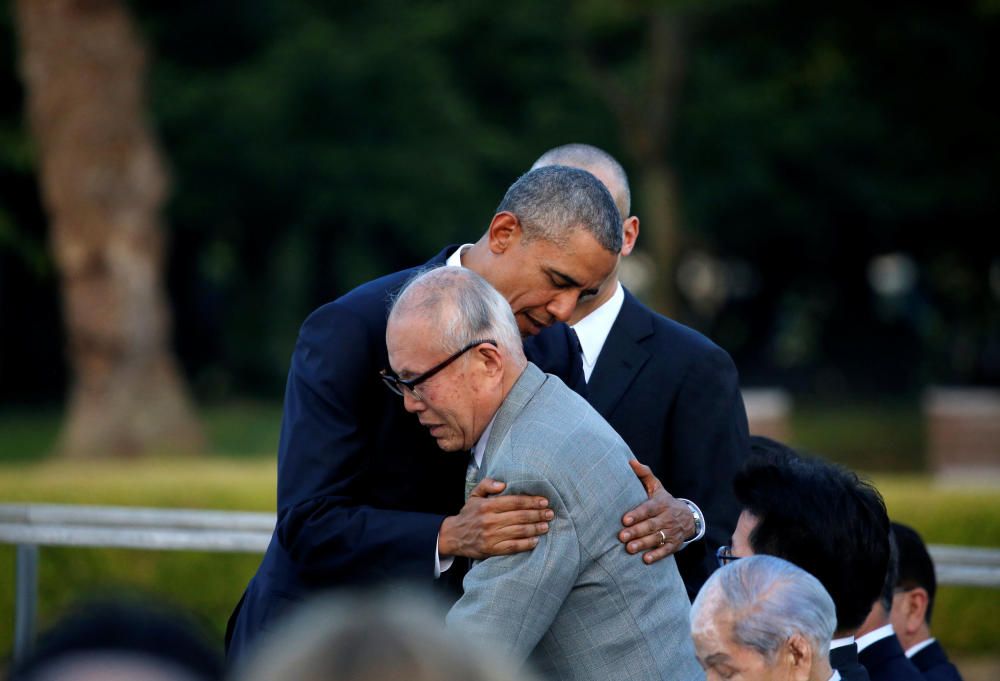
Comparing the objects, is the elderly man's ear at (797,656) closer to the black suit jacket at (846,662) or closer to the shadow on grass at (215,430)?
the black suit jacket at (846,662)

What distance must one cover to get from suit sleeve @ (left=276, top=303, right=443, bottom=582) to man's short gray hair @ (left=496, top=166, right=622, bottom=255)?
1.40 ft

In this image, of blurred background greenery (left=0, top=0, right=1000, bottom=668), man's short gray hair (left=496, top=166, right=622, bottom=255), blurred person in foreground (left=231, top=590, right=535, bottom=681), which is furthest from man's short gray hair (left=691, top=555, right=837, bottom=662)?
blurred background greenery (left=0, top=0, right=1000, bottom=668)

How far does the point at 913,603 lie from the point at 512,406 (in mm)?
1822

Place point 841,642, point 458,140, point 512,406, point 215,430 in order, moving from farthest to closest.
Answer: point 458,140 < point 215,430 < point 841,642 < point 512,406

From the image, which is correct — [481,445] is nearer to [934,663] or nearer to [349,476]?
[349,476]

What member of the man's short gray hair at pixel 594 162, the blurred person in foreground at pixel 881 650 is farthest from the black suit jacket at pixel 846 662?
the man's short gray hair at pixel 594 162

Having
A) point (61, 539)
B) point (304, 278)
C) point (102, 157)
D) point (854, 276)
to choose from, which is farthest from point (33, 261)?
point (61, 539)

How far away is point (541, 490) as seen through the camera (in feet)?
8.68

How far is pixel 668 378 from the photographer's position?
3787 mm

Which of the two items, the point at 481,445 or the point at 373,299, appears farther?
the point at 373,299

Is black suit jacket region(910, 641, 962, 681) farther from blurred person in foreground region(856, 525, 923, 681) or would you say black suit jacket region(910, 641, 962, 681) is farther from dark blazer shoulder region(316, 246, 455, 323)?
dark blazer shoulder region(316, 246, 455, 323)

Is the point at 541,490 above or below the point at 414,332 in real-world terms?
below

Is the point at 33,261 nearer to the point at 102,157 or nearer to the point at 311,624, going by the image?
the point at 102,157

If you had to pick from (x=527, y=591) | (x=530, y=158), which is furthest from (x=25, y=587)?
(x=530, y=158)
